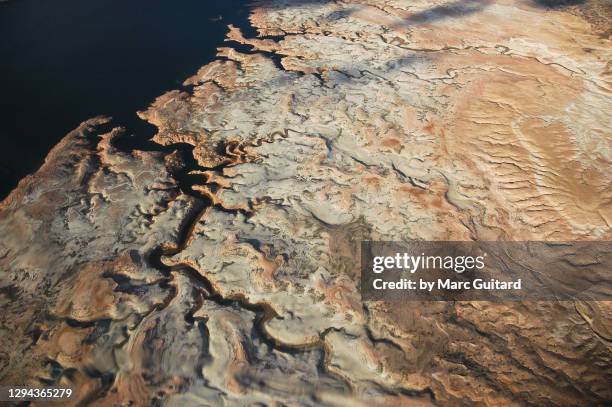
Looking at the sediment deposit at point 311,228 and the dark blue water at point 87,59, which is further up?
the dark blue water at point 87,59

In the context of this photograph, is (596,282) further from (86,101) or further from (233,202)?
(86,101)

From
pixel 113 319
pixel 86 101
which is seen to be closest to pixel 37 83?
pixel 86 101

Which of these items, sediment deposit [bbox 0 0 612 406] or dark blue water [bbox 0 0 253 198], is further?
dark blue water [bbox 0 0 253 198]

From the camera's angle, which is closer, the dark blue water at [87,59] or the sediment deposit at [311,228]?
the sediment deposit at [311,228]

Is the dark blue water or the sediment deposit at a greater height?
the dark blue water
